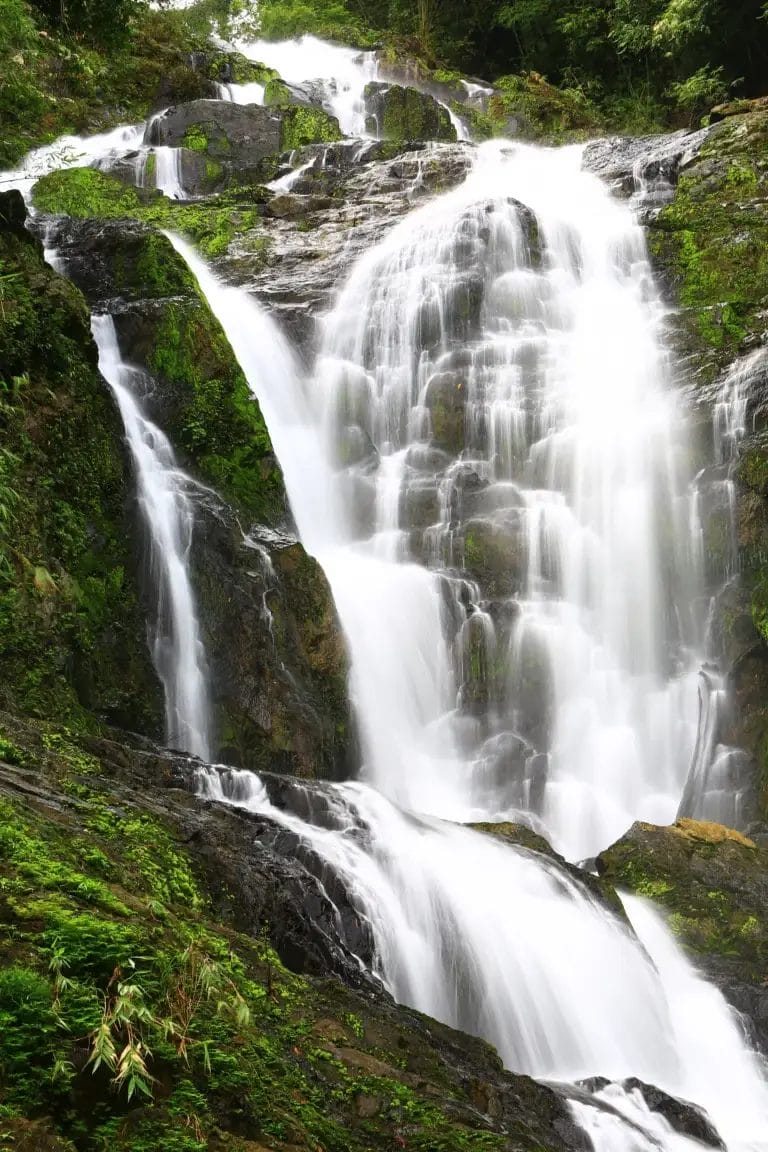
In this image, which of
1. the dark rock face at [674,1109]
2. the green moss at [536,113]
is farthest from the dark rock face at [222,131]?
the dark rock face at [674,1109]

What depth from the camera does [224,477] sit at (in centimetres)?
1261

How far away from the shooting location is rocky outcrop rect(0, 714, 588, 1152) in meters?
3.26

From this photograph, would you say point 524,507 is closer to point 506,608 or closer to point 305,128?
point 506,608

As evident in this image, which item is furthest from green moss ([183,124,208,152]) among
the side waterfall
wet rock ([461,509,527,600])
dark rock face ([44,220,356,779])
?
wet rock ([461,509,527,600])

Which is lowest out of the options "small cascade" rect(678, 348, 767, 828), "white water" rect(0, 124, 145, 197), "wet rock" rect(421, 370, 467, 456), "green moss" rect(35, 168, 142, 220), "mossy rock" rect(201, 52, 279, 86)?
"small cascade" rect(678, 348, 767, 828)

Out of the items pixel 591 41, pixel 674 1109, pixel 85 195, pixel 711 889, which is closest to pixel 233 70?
pixel 85 195

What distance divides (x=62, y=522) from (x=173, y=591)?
1.51 m

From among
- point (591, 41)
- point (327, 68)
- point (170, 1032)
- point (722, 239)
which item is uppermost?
point (591, 41)

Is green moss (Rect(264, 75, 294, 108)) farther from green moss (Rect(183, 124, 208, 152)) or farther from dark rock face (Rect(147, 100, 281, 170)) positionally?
green moss (Rect(183, 124, 208, 152))

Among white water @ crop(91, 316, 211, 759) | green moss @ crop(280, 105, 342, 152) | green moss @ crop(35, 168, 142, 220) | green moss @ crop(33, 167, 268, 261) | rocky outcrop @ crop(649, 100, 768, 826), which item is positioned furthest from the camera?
green moss @ crop(280, 105, 342, 152)

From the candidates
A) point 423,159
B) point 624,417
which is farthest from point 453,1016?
point 423,159

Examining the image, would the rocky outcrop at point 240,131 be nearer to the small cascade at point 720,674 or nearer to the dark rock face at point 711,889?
the small cascade at point 720,674

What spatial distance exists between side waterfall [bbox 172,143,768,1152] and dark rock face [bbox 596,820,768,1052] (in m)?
0.31

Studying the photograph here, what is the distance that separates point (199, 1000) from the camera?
383 cm
